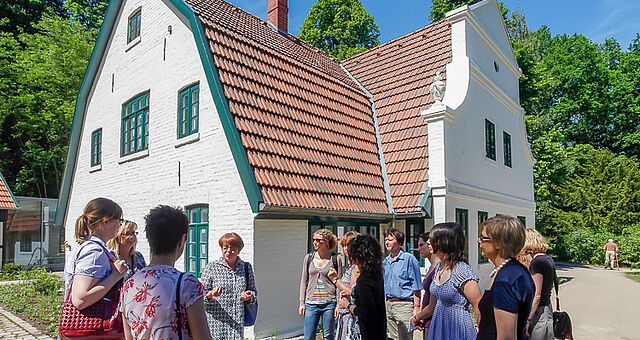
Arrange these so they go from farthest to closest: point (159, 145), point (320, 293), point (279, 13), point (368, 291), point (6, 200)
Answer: point (6, 200) < point (279, 13) < point (159, 145) < point (320, 293) < point (368, 291)

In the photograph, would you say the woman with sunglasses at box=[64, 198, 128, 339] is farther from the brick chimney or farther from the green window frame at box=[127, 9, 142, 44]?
the brick chimney

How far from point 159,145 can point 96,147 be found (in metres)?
4.40

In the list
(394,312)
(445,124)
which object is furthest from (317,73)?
(394,312)

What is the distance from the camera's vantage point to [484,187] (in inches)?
479

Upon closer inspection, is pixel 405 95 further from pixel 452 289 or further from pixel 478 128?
pixel 452 289

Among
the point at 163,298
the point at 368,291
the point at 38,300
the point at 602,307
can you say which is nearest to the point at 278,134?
the point at 368,291

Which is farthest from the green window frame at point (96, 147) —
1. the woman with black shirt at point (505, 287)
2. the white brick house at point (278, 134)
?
the woman with black shirt at point (505, 287)

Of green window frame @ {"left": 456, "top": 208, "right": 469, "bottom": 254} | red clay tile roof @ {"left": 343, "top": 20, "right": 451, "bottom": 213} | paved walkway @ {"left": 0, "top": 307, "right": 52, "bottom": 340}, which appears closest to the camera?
paved walkway @ {"left": 0, "top": 307, "right": 52, "bottom": 340}

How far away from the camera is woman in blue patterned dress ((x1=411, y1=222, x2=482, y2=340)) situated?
3648 mm

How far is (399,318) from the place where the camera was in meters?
5.74

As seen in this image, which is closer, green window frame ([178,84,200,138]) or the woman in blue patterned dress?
the woman in blue patterned dress

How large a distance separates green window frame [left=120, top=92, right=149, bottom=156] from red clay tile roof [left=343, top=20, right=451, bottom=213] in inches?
231

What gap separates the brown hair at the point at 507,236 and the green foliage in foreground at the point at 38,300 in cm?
783

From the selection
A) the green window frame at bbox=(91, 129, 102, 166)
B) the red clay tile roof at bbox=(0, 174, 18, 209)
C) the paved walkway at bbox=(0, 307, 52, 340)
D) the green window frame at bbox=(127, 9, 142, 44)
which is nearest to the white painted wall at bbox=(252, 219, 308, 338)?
the paved walkway at bbox=(0, 307, 52, 340)
